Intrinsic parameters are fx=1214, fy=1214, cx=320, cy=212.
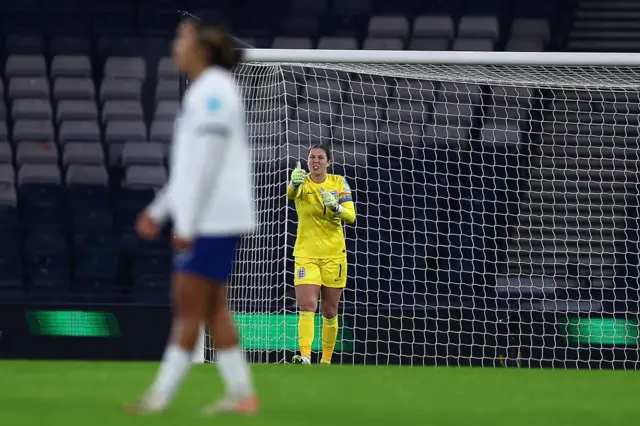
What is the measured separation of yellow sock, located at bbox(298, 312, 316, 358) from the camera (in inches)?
351

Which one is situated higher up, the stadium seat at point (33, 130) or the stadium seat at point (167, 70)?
the stadium seat at point (167, 70)

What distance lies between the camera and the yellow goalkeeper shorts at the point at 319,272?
9227 mm

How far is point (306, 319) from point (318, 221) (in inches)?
30.4

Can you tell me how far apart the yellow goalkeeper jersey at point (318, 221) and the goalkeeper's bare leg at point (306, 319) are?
26 cm

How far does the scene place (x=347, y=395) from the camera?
5.91 meters

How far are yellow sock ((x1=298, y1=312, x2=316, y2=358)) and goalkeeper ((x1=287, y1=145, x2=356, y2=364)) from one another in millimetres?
112
